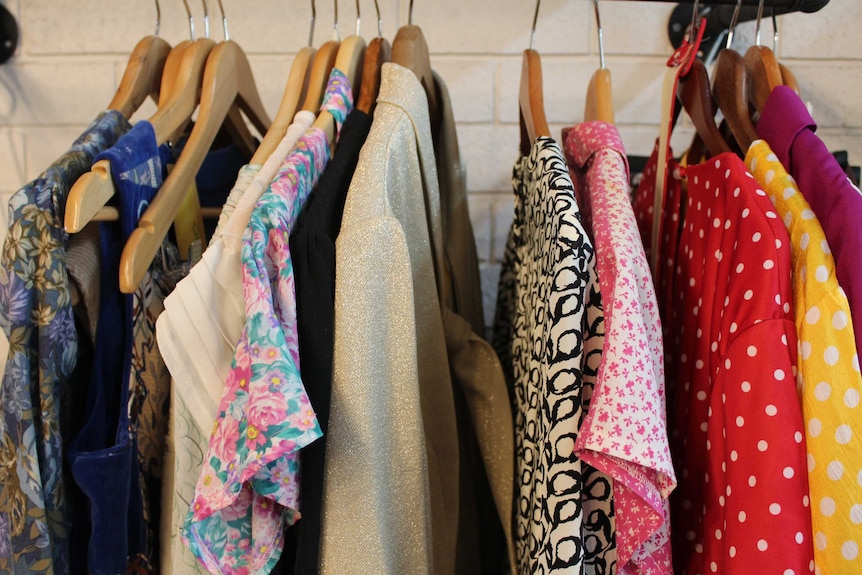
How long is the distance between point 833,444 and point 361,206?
353mm

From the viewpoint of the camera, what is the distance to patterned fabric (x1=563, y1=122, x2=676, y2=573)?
0.40 m

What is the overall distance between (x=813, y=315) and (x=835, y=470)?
0.10 meters

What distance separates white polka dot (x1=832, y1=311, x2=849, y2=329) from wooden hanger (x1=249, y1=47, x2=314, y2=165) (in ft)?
1.47

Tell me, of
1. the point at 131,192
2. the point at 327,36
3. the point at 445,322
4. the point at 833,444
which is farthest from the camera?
the point at 327,36

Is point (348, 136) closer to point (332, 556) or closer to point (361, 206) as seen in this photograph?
point (361, 206)

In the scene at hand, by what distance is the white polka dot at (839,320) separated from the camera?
40 centimetres

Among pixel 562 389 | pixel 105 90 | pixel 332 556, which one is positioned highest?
pixel 105 90

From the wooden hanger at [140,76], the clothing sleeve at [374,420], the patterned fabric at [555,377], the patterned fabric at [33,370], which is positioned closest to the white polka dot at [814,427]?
the patterned fabric at [555,377]

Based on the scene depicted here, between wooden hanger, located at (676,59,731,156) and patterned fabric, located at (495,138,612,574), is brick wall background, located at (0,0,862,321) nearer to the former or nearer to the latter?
wooden hanger, located at (676,59,731,156)

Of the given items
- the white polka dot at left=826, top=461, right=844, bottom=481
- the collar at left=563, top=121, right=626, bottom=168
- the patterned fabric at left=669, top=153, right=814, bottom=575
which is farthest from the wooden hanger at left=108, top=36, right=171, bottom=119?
the white polka dot at left=826, top=461, right=844, bottom=481

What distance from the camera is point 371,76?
61cm

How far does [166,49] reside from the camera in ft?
2.21

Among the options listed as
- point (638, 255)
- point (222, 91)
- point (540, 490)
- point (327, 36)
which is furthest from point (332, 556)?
point (327, 36)

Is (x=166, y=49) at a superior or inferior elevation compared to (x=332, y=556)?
superior
